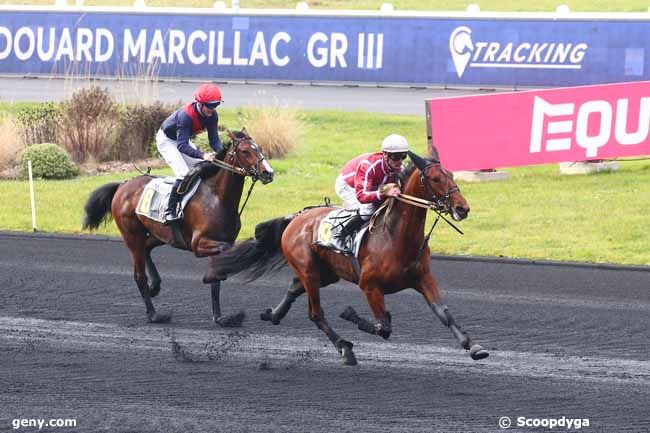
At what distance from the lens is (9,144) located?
21641mm

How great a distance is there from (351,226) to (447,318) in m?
1.20

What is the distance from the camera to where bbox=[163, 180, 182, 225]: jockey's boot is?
11.3 meters

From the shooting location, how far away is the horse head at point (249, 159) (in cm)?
1080

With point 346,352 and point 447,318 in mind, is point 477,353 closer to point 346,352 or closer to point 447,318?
point 447,318

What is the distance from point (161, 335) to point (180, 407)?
238 centimetres

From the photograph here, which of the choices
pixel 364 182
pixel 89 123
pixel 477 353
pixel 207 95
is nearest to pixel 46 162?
pixel 89 123

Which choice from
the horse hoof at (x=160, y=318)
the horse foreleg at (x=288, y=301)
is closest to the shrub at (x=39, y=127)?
the horse hoof at (x=160, y=318)

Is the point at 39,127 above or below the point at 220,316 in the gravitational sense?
above

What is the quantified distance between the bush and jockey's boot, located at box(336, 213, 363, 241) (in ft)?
40.4

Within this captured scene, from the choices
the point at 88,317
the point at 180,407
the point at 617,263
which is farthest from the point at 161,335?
the point at 617,263

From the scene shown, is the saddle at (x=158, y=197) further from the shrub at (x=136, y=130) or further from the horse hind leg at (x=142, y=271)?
the shrub at (x=136, y=130)

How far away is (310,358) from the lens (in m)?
9.80

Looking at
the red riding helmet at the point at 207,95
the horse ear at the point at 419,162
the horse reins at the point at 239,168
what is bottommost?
the horse reins at the point at 239,168

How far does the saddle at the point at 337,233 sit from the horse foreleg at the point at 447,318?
637 mm
